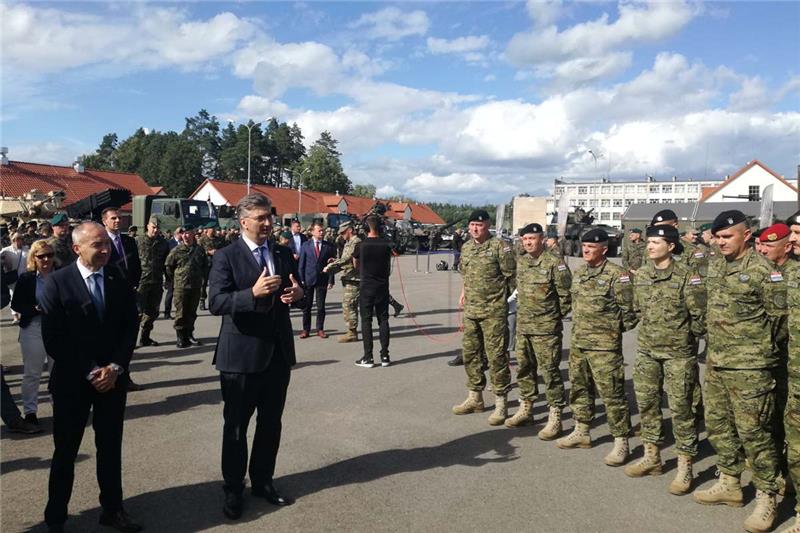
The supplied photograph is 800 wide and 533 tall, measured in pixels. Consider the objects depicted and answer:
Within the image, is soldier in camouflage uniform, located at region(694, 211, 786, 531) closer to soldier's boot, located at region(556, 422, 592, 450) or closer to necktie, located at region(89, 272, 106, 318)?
soldier's boot, located at region(556, 422, 592, 450)

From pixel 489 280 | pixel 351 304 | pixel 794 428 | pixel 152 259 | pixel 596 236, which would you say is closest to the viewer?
pixel 794 428

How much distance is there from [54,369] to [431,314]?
419 inches

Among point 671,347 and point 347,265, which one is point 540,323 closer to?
point 671,347

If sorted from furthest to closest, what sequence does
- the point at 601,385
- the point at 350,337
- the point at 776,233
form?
1. the point at 350,337
2. the point at 601,385
3. the point at 776,233

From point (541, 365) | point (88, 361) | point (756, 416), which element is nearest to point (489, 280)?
point (541, 365)

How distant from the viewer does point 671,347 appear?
466 centimetres

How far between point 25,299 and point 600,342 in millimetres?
5452

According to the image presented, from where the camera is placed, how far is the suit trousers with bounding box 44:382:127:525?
3.69 metres

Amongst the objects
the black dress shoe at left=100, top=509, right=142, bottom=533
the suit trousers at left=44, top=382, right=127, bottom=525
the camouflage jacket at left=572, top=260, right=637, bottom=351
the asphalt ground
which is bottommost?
the asphalt ground

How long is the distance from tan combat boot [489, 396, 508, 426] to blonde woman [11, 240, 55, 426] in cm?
442

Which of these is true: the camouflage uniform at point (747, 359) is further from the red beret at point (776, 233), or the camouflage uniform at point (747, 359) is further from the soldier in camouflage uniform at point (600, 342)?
the soldier in camouflage uniform at point (600, 342)

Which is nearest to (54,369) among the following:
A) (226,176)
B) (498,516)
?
(498,516)

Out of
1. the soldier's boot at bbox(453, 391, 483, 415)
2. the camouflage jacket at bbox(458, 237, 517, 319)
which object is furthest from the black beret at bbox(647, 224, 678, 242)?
the soldier's boot at bbox(453, 391, 483, 415)

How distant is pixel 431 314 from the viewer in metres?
14.0
